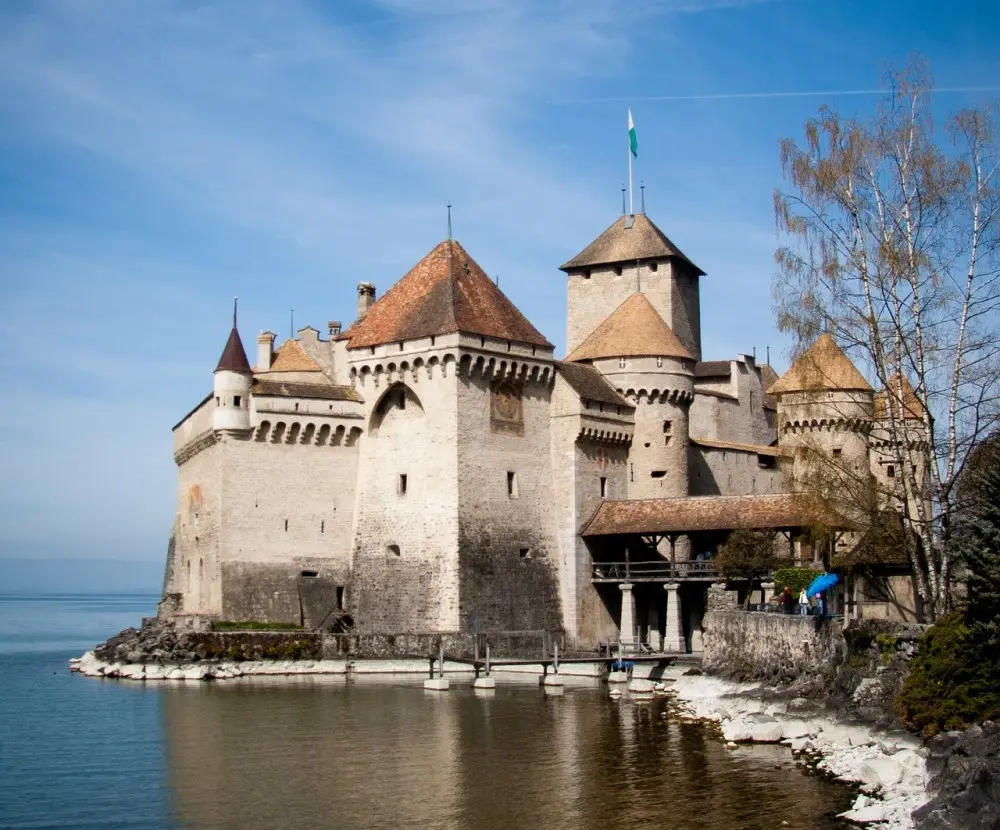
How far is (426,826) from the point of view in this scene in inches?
808

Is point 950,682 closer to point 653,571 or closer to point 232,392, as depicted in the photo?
point 653,571

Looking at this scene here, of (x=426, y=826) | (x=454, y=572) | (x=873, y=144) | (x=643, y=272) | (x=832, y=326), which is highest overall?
(x=643, y=272)

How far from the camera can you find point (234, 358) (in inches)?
1655

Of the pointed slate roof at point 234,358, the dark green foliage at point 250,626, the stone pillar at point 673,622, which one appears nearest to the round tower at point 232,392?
the pointed slate roof at point 234,358

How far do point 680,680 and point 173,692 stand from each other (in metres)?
12.5

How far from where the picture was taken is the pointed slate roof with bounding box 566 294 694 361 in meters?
46.4

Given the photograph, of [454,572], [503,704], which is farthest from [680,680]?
[454,572]

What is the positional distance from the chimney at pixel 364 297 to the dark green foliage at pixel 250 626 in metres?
11.7

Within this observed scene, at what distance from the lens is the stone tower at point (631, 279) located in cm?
5278

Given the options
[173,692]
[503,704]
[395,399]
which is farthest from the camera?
[395,399]

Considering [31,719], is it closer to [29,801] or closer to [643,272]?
[29,801]

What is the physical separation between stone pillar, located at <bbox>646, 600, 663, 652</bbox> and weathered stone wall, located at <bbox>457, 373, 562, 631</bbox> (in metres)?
2.97

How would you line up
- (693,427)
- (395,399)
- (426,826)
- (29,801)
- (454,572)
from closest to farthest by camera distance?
1. (426,826)
2. (29,801)
3. (454,572)
4. (395,399)
5. (693,427)

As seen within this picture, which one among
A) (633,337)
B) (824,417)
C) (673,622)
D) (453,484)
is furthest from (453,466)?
(824,417)
